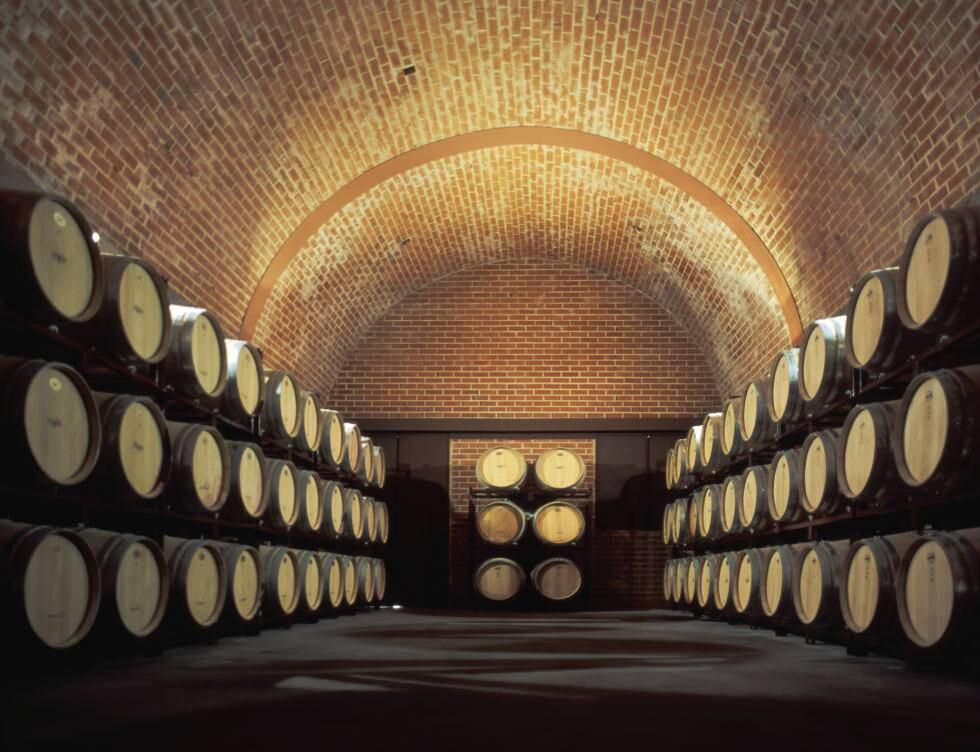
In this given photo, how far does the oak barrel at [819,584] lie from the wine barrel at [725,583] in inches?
88.5

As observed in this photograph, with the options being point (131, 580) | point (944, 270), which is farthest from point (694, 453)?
point (131, 580)

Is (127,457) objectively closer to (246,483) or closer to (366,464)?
(246,483)

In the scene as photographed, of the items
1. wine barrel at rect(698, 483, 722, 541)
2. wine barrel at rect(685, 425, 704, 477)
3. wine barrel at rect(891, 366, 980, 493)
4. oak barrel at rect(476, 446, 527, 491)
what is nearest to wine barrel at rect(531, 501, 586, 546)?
oak barrel at rect(476, 446, 527, 491)

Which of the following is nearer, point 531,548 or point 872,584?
point 872,584

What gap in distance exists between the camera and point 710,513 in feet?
33.9

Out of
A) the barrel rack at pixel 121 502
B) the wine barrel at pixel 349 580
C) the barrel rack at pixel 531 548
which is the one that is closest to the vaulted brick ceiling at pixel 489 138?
the barrel rack at pixel 121 502

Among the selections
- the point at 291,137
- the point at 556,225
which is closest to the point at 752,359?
the point at 556,225

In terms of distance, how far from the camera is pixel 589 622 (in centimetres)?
978

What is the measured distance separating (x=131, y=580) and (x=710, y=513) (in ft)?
20.7

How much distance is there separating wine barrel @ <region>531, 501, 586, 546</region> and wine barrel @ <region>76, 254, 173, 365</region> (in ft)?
25.1

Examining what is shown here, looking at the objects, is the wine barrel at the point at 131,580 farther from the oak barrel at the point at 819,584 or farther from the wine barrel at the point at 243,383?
the oak barrel at the point at 819,584

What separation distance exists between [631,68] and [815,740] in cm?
698

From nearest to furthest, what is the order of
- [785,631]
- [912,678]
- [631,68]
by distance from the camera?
1. [912,678]
2. [785,631]
3. [631,68]

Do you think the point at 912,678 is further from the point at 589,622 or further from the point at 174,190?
the point at 174,190
